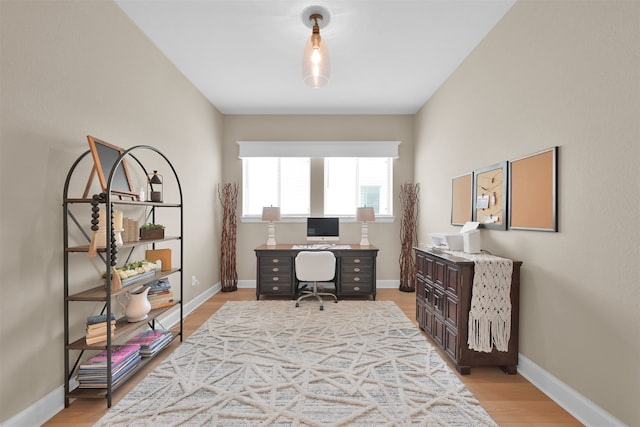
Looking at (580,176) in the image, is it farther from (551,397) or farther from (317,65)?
(317,65)

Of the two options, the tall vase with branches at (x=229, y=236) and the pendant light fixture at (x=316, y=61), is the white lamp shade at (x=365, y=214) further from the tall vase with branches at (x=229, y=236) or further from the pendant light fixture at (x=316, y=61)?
the pendant light fixture at (x=316, y=61)

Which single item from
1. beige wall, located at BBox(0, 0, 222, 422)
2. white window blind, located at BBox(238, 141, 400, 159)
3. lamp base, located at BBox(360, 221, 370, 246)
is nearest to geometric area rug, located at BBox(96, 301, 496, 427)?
beige wall, located at BBox(0, 0, 222, 422)

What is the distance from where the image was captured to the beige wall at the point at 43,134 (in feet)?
5.18

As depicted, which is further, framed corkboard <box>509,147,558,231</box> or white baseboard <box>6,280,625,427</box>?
framed corkboard <box>509,147,558,231</box>

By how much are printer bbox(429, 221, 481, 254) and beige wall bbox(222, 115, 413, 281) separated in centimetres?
191

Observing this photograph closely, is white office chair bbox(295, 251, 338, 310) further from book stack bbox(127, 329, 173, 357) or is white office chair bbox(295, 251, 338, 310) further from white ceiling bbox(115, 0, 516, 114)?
white ceiling bbox(115, 0, 516, 114)

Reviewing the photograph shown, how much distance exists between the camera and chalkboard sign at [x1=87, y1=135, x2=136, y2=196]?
6.19 ft

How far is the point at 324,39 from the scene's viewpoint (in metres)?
2.84

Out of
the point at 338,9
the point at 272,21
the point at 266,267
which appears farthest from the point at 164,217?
the point at 338,9

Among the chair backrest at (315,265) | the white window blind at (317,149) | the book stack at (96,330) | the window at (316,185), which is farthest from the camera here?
the window at (316,185)

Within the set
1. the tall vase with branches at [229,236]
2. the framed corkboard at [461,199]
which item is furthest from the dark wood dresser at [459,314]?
the tall vase with branches at [229,236]

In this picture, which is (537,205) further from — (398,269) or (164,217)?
(164,217)

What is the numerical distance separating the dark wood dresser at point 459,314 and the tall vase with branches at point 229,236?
3.27 m

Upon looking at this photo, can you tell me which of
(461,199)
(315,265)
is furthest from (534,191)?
(315,265)
